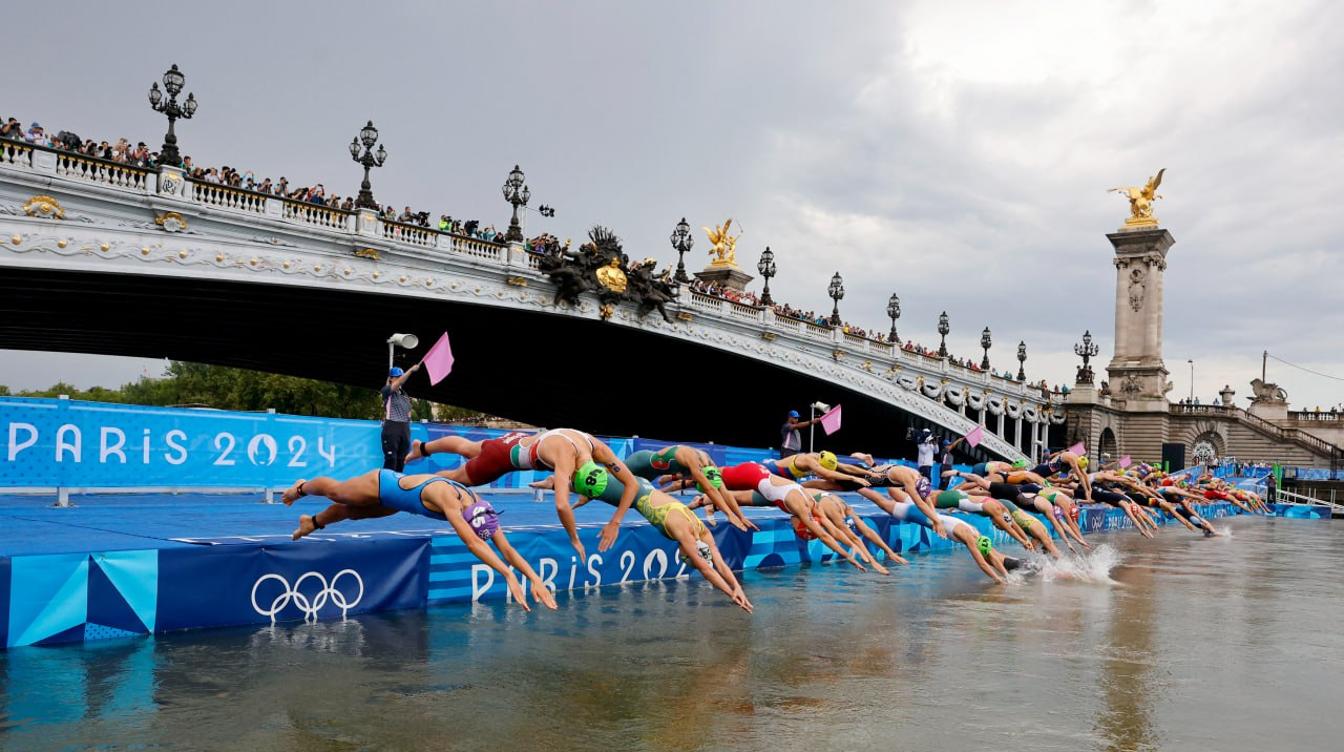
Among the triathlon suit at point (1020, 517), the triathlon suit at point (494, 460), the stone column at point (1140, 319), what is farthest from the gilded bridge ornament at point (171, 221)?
the stone column at point (1140, 319)

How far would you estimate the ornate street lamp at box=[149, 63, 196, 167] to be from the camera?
32.6m

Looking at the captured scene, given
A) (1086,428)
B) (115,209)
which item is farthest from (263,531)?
(1086,428)

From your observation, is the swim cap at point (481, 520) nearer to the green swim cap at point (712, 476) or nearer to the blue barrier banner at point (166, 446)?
the green swim cap at point (712, 476)

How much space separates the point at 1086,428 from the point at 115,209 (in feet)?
250

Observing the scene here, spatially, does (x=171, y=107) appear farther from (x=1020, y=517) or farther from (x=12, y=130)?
(x=1020, y=517)

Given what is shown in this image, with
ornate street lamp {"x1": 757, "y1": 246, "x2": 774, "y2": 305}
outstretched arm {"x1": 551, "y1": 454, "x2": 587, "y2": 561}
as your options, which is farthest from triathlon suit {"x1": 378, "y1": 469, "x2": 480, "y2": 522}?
ornate street lamp {"x1": 757, "y1": 246, "x2": 774, "y2": 305}

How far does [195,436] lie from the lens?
59.4ft

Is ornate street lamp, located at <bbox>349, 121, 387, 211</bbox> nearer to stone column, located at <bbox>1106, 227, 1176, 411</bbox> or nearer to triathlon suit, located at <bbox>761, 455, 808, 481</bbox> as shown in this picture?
triathlon suit, located at <bbox>761, 455, 808, 481</bbox>

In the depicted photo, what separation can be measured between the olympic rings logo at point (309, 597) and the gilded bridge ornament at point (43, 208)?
922 inches

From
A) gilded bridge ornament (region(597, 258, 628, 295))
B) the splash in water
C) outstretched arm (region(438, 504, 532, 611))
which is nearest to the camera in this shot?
outstretched arm (region(438, 504, 532, 611))

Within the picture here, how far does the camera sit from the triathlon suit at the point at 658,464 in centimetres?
1460

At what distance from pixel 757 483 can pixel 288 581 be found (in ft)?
24.4

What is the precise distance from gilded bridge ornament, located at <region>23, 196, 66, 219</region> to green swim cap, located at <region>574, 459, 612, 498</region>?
1005 inches

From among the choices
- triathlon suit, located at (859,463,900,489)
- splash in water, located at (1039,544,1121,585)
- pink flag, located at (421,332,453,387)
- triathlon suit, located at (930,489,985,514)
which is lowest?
splash in water, located at (1039,544,1121,585)
